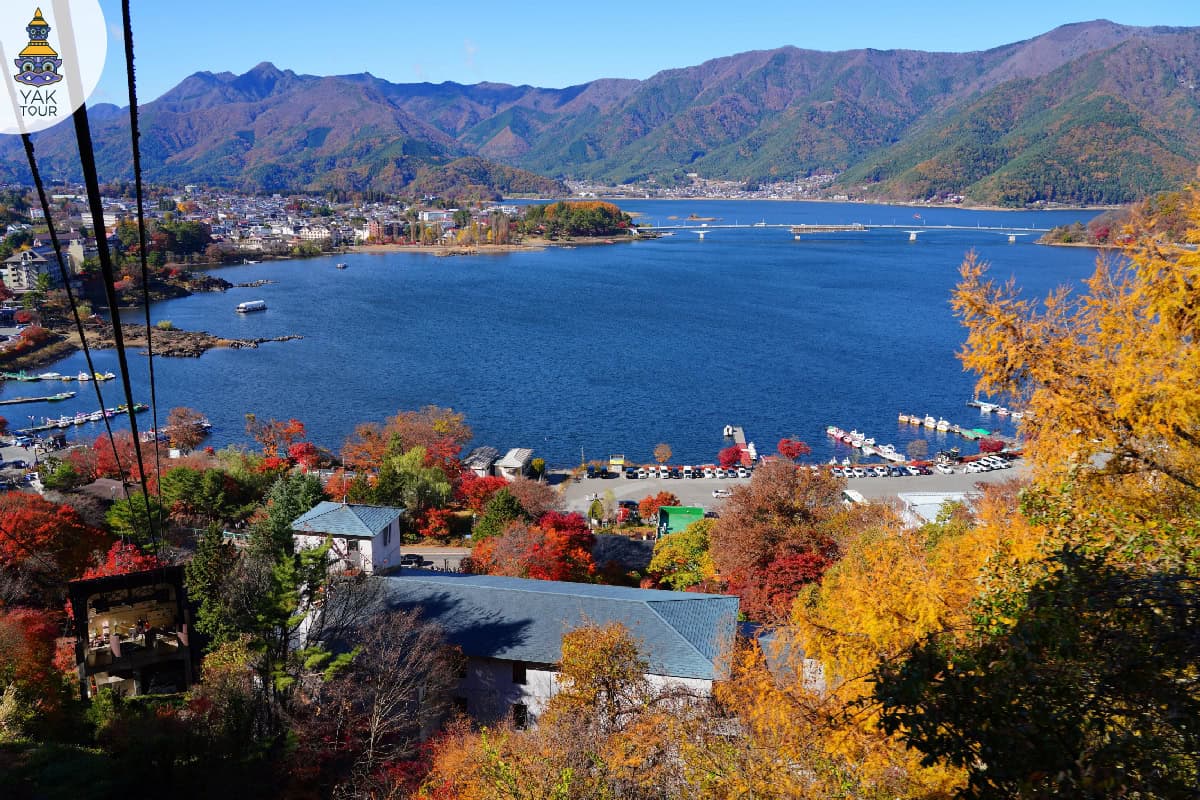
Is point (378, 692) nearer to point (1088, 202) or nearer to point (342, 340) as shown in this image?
point (342, 340)

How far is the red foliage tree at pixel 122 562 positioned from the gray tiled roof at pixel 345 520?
4.96 ft

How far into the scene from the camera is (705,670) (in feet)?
20.8

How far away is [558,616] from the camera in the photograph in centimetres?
703

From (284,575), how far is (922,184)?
11418cm

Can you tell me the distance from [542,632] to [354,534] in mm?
2343

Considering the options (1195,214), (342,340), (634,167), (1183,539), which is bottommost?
(342,340)

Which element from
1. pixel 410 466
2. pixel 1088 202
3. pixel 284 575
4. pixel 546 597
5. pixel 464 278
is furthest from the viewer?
pixel 1088 202

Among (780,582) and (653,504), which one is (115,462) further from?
(780,582)

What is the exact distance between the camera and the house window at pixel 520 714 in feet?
22.0

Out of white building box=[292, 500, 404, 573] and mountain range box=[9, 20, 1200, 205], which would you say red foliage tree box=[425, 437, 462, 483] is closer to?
white building box=[292, 500, 404, 573]

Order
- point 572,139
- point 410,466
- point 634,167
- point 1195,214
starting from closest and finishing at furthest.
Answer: point 1195,214 < point 410,466 < point 634,167 < point 572,139

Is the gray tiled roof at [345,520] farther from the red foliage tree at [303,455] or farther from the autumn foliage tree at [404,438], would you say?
the red foliage tree at [303,455]

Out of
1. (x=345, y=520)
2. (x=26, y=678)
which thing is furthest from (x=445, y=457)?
(x=26, y=678)

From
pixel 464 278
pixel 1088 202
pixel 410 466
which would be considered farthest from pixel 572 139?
pixel 410 466
